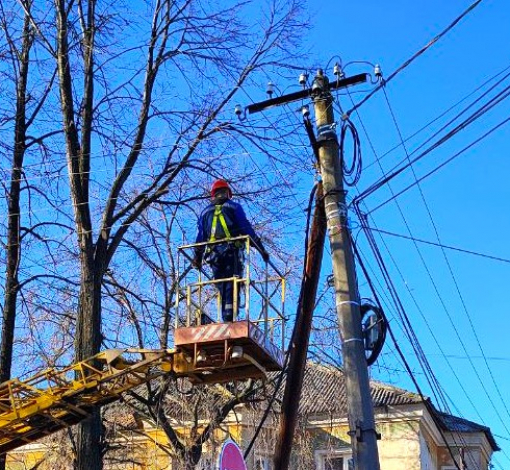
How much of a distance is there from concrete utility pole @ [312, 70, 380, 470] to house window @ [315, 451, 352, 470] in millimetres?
14086

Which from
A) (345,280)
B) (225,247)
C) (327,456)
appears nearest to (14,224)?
(225,247)

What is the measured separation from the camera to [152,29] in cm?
1450

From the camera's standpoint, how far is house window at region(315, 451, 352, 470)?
2331 cm

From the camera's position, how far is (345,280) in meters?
9.15

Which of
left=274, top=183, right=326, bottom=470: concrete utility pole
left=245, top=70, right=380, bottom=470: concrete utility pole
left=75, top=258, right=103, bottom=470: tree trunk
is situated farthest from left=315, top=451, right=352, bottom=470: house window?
left=245, top=70, right=380, bottom=470: concrete utility pole

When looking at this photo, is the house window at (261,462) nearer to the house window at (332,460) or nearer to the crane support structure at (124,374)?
the house window at (332,460)

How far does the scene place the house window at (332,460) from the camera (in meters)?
23.3

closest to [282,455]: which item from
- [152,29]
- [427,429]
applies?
[152,29]

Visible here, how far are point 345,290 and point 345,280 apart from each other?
0.13 m

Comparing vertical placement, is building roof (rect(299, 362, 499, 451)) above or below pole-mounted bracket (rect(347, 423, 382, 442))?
above

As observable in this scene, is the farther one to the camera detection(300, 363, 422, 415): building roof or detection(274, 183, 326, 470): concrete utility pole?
detection(300, 363, 422, 415): building roof

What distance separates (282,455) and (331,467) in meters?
13.5

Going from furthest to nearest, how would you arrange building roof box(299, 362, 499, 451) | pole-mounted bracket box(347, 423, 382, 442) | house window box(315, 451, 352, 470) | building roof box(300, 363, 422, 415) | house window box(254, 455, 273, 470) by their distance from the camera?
1. house window box(315, 451, 352, 470)
2. house window box(254, 455, 273, 470)
3. building roof box(299, 362, 499, 451)
4. building roof box(300, 363, 422, 415)
5. pole-mounted bracket box(347, 423, 382, 442)

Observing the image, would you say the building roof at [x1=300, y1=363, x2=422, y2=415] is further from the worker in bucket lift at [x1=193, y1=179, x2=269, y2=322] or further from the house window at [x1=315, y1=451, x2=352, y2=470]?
the worker in bucket lift at [x1=193, y1=179, x2=269, y2=322]
